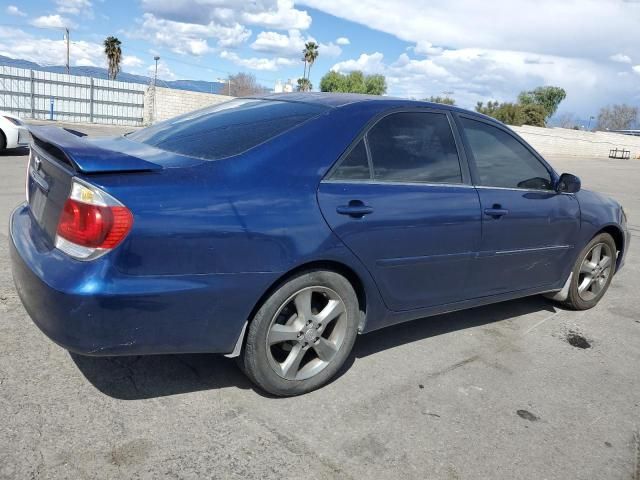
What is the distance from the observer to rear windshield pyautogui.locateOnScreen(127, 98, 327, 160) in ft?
9.82

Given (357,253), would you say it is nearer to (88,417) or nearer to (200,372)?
(200,372)

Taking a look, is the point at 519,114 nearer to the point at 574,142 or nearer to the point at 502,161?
the point at 574,142

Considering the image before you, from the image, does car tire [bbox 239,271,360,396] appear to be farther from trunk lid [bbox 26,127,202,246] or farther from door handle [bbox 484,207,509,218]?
door handle [bbox 484,207,509,218]

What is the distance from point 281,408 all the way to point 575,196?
9.95ft

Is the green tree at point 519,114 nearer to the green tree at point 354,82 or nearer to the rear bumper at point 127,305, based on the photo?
the green tree at point 354,82

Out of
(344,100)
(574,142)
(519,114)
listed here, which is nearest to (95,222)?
(344,100)

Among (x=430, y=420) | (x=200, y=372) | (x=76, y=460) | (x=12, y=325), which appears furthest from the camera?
(x=12, y=325)

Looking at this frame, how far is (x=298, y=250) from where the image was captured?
2.82 m

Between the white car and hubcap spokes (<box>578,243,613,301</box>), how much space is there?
36.9ft

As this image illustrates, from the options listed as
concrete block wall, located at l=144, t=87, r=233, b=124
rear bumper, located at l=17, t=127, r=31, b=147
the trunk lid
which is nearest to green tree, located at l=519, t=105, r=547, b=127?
concrete block wall, located at l=144, t=87, r=233, b=124

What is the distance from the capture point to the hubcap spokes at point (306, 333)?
2979 millimetres

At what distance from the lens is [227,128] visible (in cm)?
328

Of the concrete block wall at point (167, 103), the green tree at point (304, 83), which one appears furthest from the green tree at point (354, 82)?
the concrete block wall at point (167, 103)

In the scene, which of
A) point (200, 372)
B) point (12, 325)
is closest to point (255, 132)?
point (200, 372)
